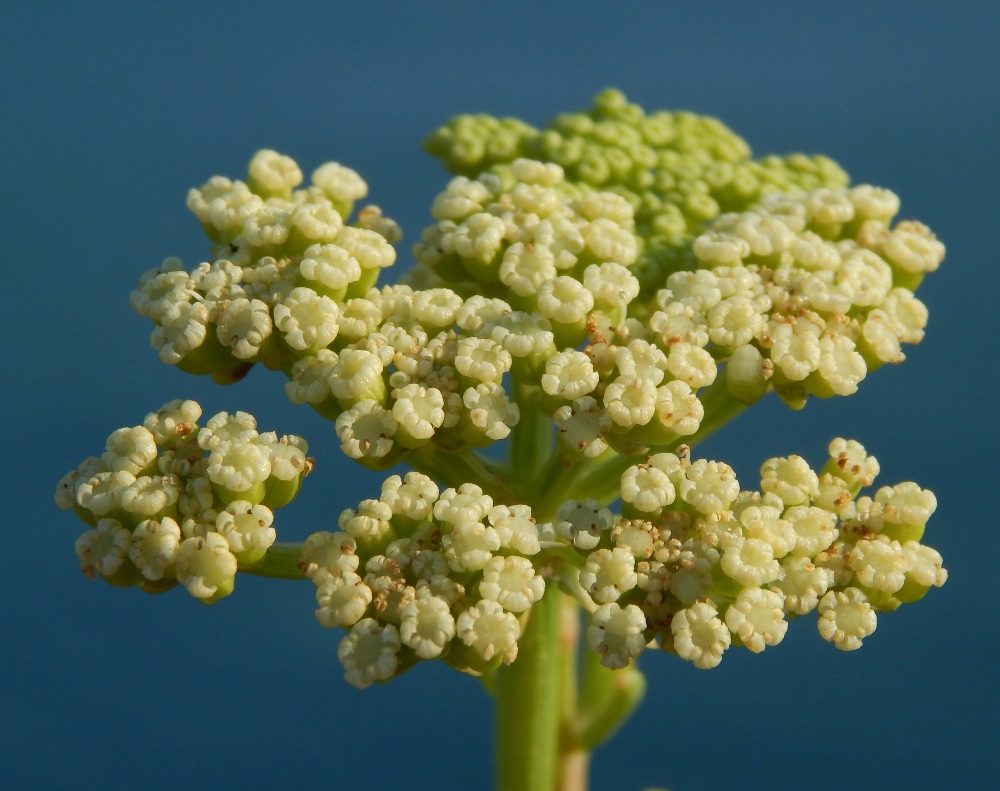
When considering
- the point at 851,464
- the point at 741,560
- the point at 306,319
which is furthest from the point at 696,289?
the point at 306,319

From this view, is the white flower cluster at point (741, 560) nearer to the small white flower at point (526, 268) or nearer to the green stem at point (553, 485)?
the green stem at point (553, 485)

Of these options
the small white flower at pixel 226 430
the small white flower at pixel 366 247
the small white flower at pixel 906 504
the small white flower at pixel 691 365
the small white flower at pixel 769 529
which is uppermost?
the small white flower at pixel 366 247

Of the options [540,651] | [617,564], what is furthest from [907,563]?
[540,651]

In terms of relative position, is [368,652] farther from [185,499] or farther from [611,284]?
[611,284]

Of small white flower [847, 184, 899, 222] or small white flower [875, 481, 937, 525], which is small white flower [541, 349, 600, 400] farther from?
small white flower [847, 184, 899, 222]

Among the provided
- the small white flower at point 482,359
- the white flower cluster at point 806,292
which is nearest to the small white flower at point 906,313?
the white flower cluster at point 806,292

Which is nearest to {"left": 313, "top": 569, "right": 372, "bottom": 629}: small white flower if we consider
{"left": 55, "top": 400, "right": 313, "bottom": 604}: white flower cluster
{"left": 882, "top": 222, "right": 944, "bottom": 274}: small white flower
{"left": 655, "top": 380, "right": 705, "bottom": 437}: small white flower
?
{"left": 55, "top": 400, "right": 313, "bottom": 604}: white flower cluster
